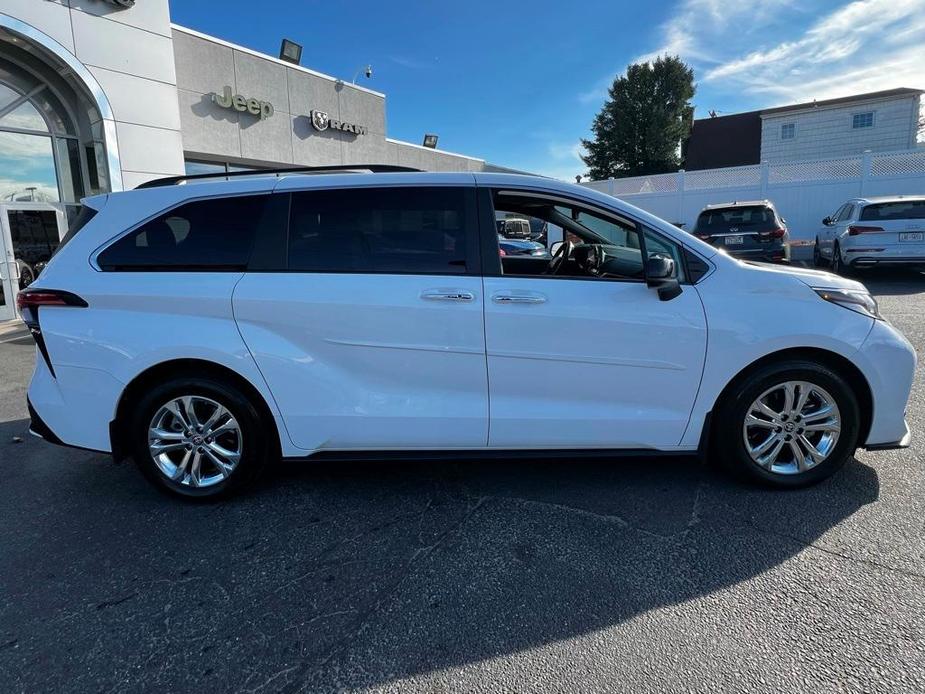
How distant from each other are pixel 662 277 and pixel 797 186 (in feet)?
60.0

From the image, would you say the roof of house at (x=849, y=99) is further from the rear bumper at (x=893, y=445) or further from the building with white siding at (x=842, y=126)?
the rear bumper at (x=893, y=445)

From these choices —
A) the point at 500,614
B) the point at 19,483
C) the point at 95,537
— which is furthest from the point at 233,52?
the point at 500,614

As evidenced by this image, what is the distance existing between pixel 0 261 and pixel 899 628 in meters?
13.1

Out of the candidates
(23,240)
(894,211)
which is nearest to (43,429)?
(23,240)

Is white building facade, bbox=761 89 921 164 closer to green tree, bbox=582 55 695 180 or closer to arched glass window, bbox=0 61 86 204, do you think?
green tree, bbox=582 55 695 180

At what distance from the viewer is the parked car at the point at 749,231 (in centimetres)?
1027

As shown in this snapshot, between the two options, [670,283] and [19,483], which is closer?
[670,283]

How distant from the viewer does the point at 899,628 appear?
7.36 feet

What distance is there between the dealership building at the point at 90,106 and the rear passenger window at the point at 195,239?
9072mm

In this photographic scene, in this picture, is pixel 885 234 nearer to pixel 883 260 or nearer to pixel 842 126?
pixel 883 260

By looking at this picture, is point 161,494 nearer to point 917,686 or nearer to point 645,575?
point 645,575

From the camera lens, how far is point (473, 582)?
8.56 ft

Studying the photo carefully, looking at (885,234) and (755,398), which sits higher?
(885,234)

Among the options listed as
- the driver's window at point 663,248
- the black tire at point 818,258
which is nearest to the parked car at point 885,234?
the black tire at point 818,258
